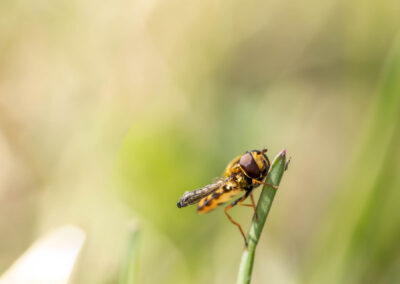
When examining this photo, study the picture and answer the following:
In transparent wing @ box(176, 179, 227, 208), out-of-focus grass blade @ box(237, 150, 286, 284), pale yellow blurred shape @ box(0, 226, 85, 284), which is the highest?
transparent wing @ box(176, 179, 227, 208)

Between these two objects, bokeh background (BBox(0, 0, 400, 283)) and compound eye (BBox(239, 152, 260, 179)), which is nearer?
compound eye (BBox(239, 152, 260, 179))

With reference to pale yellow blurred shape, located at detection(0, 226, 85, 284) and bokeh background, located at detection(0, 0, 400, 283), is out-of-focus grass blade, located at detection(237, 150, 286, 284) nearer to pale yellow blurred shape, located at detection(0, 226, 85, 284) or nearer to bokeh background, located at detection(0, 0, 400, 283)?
pale yellow blurred shape, located at detection(0, 226, 85, 284)

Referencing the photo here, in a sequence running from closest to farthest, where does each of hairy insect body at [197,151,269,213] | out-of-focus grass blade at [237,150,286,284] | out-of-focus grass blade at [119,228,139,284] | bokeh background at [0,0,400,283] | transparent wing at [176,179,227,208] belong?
out-of-focus grass blade at [237,150,286,284] < out-of-focus grass blade at [119,228,139,284] < transparent wing at [176,179,227,208] < hairy insect body at [197,151,269,213] < bokeh background at [0,0,400,283]

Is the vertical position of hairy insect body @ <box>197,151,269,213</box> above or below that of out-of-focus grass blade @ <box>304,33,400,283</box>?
above

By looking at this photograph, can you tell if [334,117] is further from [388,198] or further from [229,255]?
[229,255]

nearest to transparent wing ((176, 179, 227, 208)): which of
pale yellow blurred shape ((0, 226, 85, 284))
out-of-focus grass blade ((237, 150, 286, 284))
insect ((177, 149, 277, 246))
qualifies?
insect ((177, 149, 277, 246))

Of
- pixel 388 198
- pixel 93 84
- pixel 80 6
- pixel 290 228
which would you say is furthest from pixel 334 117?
pixel 80 6

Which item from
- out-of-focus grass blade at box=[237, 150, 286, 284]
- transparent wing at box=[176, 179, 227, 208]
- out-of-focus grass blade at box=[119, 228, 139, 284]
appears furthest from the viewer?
transparent wing at box=[176, 179, 227, 208]

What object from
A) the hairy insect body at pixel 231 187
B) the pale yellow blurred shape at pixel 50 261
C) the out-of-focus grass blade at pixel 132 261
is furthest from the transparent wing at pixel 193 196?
the out-of-focus grass blade at pixel 132 261

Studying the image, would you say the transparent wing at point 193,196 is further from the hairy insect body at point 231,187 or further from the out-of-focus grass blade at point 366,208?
the out-of-focus grass blade at point 366,208
